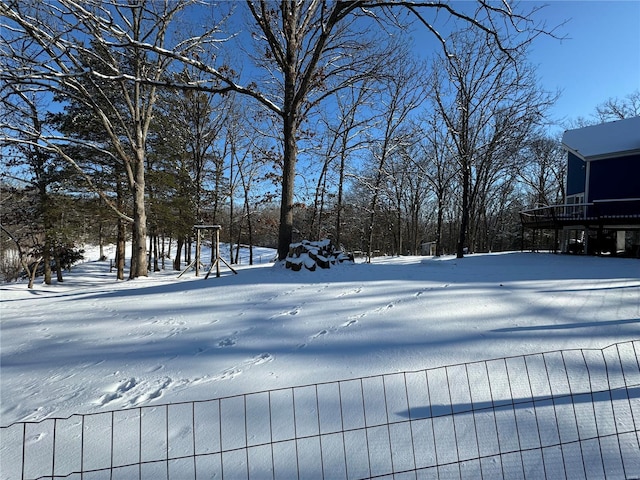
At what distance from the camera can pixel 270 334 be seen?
371cm

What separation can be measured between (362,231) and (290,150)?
24897 millimetres

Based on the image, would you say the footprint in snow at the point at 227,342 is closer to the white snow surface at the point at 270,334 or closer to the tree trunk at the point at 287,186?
the white snow surface at the point at 270,334

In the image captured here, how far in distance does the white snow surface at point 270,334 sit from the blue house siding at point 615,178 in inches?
385

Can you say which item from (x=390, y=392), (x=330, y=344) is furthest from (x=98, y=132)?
(x=390, y=392)

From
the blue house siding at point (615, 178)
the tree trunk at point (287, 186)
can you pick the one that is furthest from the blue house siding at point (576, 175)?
the tree trunk at point (287, 186)

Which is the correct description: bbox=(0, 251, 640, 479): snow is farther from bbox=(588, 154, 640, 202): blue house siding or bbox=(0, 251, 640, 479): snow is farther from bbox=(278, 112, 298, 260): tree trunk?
bbox=(588, 154, 640, 202): blue house siding

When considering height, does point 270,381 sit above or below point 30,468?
above

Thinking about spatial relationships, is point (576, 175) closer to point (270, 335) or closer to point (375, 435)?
point (270, 335)

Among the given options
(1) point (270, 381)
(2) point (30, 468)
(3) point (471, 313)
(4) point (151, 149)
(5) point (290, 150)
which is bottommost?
(2) point (30, 468)

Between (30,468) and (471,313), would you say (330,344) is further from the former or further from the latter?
(30,468)

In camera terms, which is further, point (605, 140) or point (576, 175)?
point (576, 175)

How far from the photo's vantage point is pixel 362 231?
1296 inches

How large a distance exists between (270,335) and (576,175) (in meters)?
18.2

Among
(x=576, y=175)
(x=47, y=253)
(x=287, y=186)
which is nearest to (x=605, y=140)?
(x=576, y=175)
